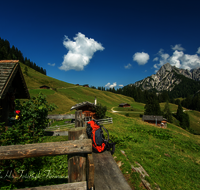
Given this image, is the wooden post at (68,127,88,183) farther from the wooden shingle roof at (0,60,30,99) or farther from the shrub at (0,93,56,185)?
the wooden shingle roof at (0,60,30,99)

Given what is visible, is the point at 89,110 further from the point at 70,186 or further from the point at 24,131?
the point at 70,186

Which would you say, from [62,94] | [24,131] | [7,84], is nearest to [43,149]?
[24,131]

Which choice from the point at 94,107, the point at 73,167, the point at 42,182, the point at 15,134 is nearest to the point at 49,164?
the point at 42,182

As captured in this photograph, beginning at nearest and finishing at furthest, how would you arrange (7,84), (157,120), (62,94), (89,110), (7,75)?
(7,84) → (7,75) → (89,110) → (157,120) → (62,94)

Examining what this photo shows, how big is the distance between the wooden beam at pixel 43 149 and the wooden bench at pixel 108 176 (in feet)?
3.76

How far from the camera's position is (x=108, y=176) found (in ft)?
8.47

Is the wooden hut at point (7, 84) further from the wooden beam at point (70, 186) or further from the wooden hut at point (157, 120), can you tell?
the wooden hut at point (157, 120)

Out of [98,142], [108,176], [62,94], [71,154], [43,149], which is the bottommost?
[108,176]

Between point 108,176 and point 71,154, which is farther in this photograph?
point 108,176

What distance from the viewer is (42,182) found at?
12.5 feet

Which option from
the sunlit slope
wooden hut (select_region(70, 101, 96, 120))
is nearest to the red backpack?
wooden hut (select_region(70, 101, 96, 120))

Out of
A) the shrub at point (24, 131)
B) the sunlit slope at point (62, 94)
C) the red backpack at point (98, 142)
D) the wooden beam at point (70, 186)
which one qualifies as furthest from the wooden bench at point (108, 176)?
the sunlit slope at point (62, 94)

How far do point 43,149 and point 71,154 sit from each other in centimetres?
44

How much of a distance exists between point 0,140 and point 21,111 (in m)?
1.40
